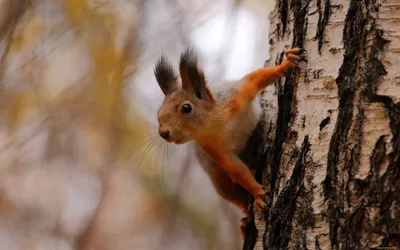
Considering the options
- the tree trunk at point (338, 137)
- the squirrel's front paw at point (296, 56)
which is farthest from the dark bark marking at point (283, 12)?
the squirrel's front paw at point (296, 56)

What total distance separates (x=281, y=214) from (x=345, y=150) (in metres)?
0.27

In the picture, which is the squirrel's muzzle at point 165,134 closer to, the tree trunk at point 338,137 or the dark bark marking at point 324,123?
the tree trunk at point 338,137

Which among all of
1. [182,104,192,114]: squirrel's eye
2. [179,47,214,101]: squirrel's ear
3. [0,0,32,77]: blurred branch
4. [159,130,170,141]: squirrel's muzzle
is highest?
[0,0,32,77]: blurred branch

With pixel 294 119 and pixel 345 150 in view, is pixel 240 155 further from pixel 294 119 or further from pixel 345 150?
pixel 345 150

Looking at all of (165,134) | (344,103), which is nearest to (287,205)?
(344,103)

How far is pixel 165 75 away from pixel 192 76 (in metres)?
0.13

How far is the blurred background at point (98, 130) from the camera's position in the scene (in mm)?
2344

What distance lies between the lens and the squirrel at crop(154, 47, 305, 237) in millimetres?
1784

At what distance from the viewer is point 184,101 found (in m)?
1.87

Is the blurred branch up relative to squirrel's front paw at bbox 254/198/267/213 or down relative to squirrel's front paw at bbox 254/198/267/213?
up

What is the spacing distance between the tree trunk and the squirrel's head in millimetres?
395

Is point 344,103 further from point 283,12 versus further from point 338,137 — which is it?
point 283,12

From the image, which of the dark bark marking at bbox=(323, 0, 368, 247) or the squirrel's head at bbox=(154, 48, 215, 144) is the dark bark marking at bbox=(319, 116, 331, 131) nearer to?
the dark bark marking at bbox=(323, 0, 368, 247)

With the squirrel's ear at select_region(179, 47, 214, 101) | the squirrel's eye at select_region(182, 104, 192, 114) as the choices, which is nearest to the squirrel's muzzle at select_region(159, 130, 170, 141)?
the squirrel's eye at select_region(182, 104, 192, 114)
